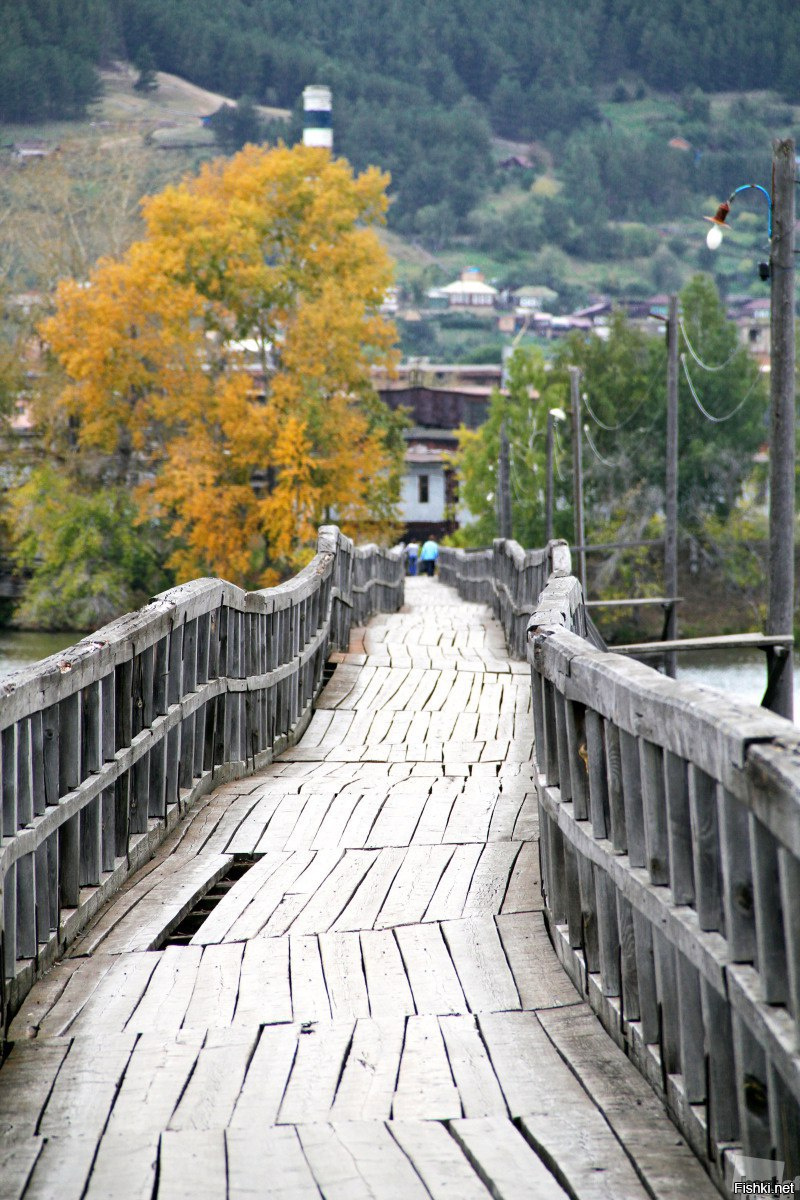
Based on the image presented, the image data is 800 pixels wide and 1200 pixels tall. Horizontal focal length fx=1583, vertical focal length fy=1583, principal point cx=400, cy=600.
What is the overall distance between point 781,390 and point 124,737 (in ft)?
34.2

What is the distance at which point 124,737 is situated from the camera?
604 cm

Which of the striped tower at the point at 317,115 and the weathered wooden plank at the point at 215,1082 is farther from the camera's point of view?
the striped tower at the point at 317,115

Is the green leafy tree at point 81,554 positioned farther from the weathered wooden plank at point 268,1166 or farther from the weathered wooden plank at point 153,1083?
the weathered wooden plank at point 268,1166

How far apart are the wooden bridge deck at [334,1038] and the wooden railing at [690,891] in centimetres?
18

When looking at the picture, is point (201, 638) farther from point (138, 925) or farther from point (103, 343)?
point (103, 343)

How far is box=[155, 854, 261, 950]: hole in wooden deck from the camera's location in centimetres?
569

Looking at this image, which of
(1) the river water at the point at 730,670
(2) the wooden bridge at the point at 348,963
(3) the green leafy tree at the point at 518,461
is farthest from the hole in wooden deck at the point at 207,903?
(3) the green leafy tree at the point at 518,461

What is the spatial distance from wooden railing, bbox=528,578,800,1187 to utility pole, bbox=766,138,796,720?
10.3 metres

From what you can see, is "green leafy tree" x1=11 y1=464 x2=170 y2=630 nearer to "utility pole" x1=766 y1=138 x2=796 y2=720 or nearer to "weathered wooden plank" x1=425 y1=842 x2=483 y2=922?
"utility pole" x1=766 y1=138 x2=796 y2=720

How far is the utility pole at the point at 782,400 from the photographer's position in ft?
48.8

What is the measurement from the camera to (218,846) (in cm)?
682

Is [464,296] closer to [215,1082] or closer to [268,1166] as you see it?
[215,1082]

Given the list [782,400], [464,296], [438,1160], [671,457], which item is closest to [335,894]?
[438,1160]

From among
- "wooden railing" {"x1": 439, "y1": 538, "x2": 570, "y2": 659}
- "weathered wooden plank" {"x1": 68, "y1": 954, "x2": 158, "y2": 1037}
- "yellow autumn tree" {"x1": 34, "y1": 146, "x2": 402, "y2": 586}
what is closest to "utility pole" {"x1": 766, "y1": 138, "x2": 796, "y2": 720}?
"wooden railing" {"x1": 439, "y1": 538, "x2": 570, "y2": 659}
